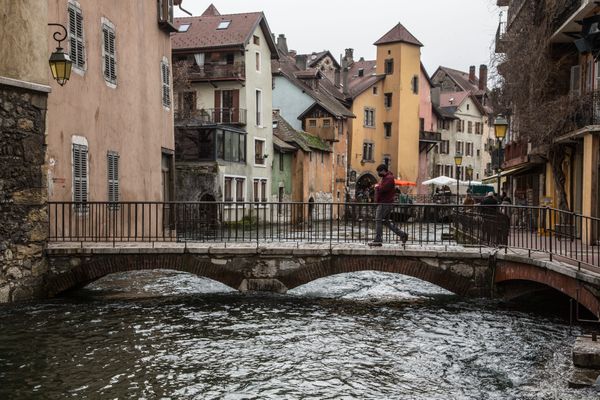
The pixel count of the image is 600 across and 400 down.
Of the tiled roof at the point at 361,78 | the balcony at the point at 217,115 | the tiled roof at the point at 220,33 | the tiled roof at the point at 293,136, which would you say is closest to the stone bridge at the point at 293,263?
the balcony at the point at 217,115

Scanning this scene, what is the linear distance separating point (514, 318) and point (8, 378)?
857cm

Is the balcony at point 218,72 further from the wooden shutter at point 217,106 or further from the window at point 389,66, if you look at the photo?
the window at point 389,66

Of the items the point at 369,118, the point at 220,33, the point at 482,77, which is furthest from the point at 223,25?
the point at 482,77

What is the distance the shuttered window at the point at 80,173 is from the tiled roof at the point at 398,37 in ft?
163

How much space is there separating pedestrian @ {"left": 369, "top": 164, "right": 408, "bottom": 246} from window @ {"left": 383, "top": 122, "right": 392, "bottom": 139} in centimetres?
4837

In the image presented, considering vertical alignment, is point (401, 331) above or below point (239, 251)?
below

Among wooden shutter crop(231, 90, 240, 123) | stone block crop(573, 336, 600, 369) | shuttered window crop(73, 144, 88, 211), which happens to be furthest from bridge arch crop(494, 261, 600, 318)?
wooden shutter crop(231, 90, 240, 123)

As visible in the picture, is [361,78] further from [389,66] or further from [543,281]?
[543,281]

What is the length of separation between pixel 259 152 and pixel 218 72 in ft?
17.6

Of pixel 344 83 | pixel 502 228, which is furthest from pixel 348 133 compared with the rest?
pixel 502 228

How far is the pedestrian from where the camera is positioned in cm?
1583

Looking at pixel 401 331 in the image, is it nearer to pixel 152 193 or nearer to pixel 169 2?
pixel 152 193

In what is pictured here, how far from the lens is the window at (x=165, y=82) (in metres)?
23.8

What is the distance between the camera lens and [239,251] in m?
15.0
